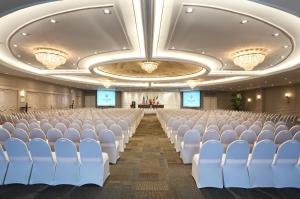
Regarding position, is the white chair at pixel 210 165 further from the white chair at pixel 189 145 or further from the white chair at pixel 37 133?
the white chair at pixel 37 133

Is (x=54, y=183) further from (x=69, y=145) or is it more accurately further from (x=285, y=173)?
(x=285, y=173)

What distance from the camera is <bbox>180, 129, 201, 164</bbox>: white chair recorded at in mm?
6352

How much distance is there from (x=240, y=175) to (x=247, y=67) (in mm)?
6798

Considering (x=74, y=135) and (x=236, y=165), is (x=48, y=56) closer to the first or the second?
(x=74, y=135)

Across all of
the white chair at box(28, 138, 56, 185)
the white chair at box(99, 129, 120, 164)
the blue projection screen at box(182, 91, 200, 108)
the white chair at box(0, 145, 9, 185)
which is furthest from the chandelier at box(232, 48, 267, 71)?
the blue projection screen at box(182, 91, 200, 108)

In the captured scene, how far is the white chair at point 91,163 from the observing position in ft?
15.1

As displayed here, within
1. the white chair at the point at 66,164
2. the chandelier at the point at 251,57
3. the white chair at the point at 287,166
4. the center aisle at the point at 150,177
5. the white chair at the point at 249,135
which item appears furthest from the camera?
the chandelier at the point at 251,57

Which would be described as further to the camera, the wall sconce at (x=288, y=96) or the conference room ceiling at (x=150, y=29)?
the wall sconce at (x=288, y=96)

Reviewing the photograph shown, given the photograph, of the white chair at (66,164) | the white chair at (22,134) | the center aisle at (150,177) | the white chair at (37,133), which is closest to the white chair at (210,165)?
the center aisle at (150,177)

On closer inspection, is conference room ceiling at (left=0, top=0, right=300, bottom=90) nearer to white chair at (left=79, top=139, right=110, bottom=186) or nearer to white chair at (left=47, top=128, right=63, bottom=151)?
white chair at (left=79, top=139, right=110, bottom=186)

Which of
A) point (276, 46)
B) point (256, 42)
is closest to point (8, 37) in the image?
point (256, 42)

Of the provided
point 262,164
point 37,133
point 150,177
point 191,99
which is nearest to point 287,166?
point 262,164

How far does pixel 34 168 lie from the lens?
15.4 feet

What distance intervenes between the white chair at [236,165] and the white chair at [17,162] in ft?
13.0
